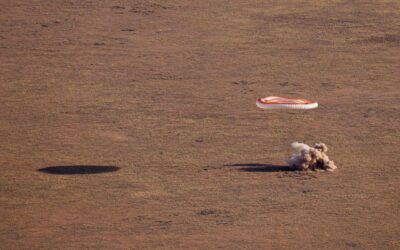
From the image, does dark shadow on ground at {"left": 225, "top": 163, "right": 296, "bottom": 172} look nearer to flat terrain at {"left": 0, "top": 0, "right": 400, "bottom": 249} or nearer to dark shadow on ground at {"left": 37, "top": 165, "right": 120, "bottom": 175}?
flat terrain at {"left": 0, "top": 0, "right": 400, "bottom": 249}

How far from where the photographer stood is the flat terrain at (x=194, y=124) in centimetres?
909

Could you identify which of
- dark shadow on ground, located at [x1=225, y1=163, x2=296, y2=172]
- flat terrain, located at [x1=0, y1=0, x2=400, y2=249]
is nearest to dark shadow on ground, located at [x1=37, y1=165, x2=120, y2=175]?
flat terrain, located at [x1=0, y1=0, x2=400, y2=249]

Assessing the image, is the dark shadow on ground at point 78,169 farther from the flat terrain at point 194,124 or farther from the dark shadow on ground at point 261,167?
the dark shadow on ground at point 261,167

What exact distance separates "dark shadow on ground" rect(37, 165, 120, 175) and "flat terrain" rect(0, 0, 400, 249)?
0.09 feet

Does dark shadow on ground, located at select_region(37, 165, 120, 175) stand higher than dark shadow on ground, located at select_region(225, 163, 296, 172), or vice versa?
dark shadow on ground, located at select_region(225, 163, 296, 172)

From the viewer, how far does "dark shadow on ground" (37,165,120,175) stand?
1052 cm

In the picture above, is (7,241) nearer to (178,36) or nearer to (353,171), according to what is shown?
(353,171)

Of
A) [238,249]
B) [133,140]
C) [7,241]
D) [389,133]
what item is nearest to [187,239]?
[238,249]

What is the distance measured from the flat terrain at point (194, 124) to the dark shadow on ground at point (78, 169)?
0.03 metres

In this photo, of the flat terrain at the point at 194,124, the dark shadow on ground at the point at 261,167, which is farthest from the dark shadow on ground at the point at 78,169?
the dark shadow on ground at the point at 261,167

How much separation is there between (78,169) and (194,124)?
2039 millimetres

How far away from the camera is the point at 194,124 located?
12195 mm

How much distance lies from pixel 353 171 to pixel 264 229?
6.33ft

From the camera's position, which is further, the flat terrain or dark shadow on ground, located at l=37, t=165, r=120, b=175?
dark shadow on ground, located at l=37, t=165, r=120, b=175
